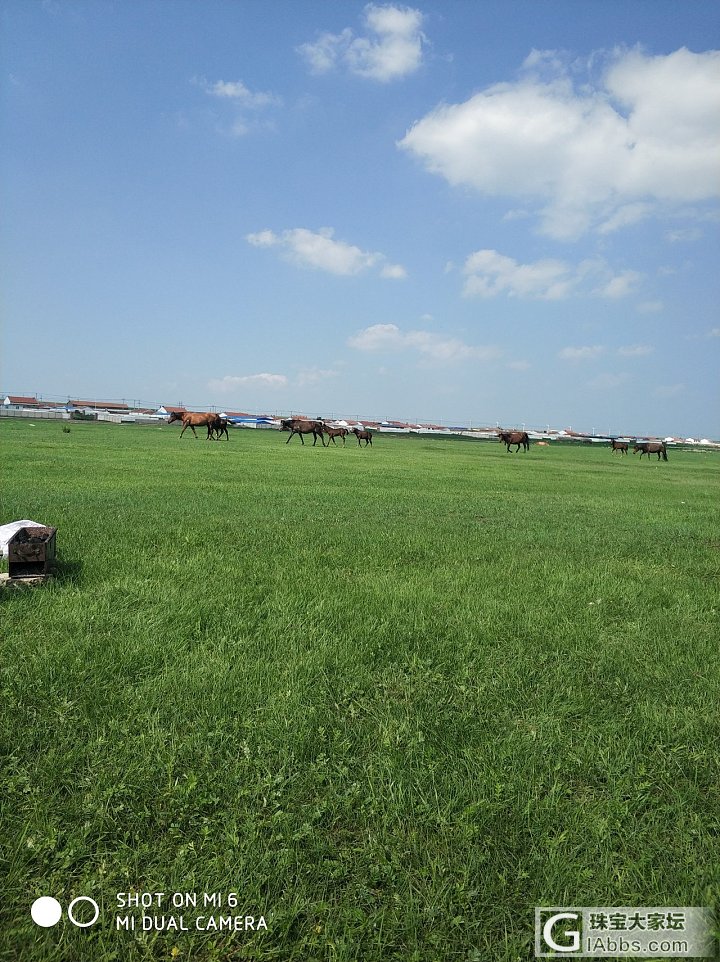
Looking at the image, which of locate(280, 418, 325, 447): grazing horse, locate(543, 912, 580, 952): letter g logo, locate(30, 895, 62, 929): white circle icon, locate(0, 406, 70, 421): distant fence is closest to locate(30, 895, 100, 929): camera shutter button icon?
locate(30, 895, 62, 929): white circle icon

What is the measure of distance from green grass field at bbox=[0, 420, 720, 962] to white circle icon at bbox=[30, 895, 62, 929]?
0.03 meters

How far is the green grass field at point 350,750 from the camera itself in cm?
236

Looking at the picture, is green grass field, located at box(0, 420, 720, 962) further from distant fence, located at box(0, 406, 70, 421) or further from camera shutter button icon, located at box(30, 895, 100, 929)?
distant fence, located at box(0, 406, 70, 421)

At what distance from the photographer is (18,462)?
17328 millimetres

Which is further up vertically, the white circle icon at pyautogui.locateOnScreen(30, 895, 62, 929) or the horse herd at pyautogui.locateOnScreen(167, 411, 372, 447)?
the horse herd at pyautogui.locateOnScreen(167, 411, 372, 447)

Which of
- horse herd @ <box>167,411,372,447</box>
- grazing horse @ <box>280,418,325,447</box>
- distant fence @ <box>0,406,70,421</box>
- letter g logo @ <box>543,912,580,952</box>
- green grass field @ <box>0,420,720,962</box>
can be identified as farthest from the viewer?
distant fence @ <box>0,406,70,421</box>

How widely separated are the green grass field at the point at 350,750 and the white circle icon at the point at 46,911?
30 millimetres

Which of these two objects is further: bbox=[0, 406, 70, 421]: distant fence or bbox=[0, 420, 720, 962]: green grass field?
bbox=[0, 406, 70, 421]: distant fence

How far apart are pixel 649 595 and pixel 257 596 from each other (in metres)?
4.35

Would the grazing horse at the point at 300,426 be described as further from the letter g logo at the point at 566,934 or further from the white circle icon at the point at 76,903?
the letter g logo at the point at 566,934

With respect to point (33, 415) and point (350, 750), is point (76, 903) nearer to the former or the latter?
point (350, 750)

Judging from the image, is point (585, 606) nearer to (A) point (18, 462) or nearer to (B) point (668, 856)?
(B) point (668, 856)

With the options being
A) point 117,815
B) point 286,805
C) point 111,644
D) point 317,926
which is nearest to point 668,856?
point 317,926

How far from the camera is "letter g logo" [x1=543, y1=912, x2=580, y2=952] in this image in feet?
7.36
